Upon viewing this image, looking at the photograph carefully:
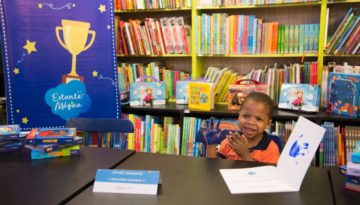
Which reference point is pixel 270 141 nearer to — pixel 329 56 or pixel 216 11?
pixel 329 56

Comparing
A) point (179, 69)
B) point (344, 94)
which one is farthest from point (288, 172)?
point (179, 69)

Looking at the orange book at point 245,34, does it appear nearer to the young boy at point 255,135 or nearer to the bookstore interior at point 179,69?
the bookstore interior at point 179,69

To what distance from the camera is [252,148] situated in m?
1.64

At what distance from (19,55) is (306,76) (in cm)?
218

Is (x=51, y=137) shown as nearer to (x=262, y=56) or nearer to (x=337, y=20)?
(x=262, y=56)

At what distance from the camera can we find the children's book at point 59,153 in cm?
137

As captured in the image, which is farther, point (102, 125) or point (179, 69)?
point (179, 69)

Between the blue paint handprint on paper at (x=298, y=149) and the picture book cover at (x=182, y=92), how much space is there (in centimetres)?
173

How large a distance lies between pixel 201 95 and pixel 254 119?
97 cm

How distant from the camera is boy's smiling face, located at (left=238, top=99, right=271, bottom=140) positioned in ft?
5.45

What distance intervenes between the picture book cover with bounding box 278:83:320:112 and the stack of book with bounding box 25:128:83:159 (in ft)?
5.48

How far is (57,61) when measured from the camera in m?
2.54

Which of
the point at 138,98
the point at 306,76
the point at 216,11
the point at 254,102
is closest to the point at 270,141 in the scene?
the point at 254,102

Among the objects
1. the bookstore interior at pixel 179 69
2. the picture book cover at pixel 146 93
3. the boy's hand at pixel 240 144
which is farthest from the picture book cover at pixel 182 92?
the boy's hand at pixel 240 144
